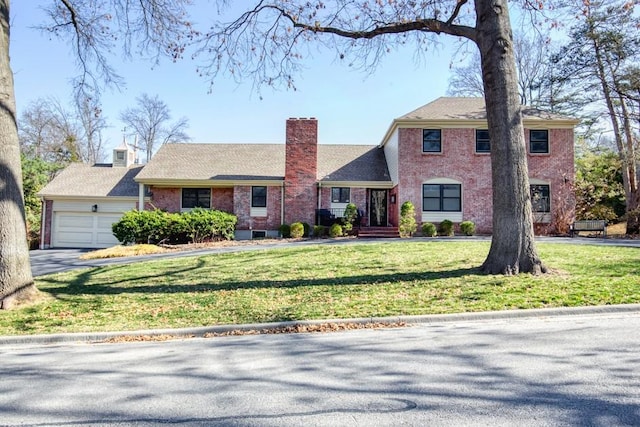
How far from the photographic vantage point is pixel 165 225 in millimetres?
20234

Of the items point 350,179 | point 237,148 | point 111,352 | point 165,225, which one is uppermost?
point 237,148

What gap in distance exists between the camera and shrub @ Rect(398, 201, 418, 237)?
65.7 feet

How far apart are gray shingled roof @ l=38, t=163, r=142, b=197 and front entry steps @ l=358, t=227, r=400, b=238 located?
41.8ft

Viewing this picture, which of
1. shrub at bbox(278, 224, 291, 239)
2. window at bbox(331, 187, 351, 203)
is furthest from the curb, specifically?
window at bbox(331, 187, 351, 203)

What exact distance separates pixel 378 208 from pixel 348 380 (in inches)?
792

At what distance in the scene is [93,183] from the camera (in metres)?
25.1

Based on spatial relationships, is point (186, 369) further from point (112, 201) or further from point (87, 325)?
point (112, 201)

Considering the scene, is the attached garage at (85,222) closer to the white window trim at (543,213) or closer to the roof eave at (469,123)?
the roof eave at (469,123)

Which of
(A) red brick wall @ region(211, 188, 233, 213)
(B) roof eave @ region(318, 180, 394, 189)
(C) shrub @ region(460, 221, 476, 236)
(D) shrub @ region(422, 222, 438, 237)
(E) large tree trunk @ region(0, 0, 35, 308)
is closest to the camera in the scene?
(E) large tree trunk @ region(0, 0, 35, 308)

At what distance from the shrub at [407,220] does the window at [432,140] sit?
10.5 feet

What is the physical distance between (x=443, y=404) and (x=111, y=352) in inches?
171

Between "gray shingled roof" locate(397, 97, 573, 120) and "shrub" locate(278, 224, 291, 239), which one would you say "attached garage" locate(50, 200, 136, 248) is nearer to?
"shrub" locate(278, 224, 291, 239)

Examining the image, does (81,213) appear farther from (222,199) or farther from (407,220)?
(407,220)

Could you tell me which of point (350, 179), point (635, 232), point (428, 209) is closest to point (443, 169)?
point (428, 209)
